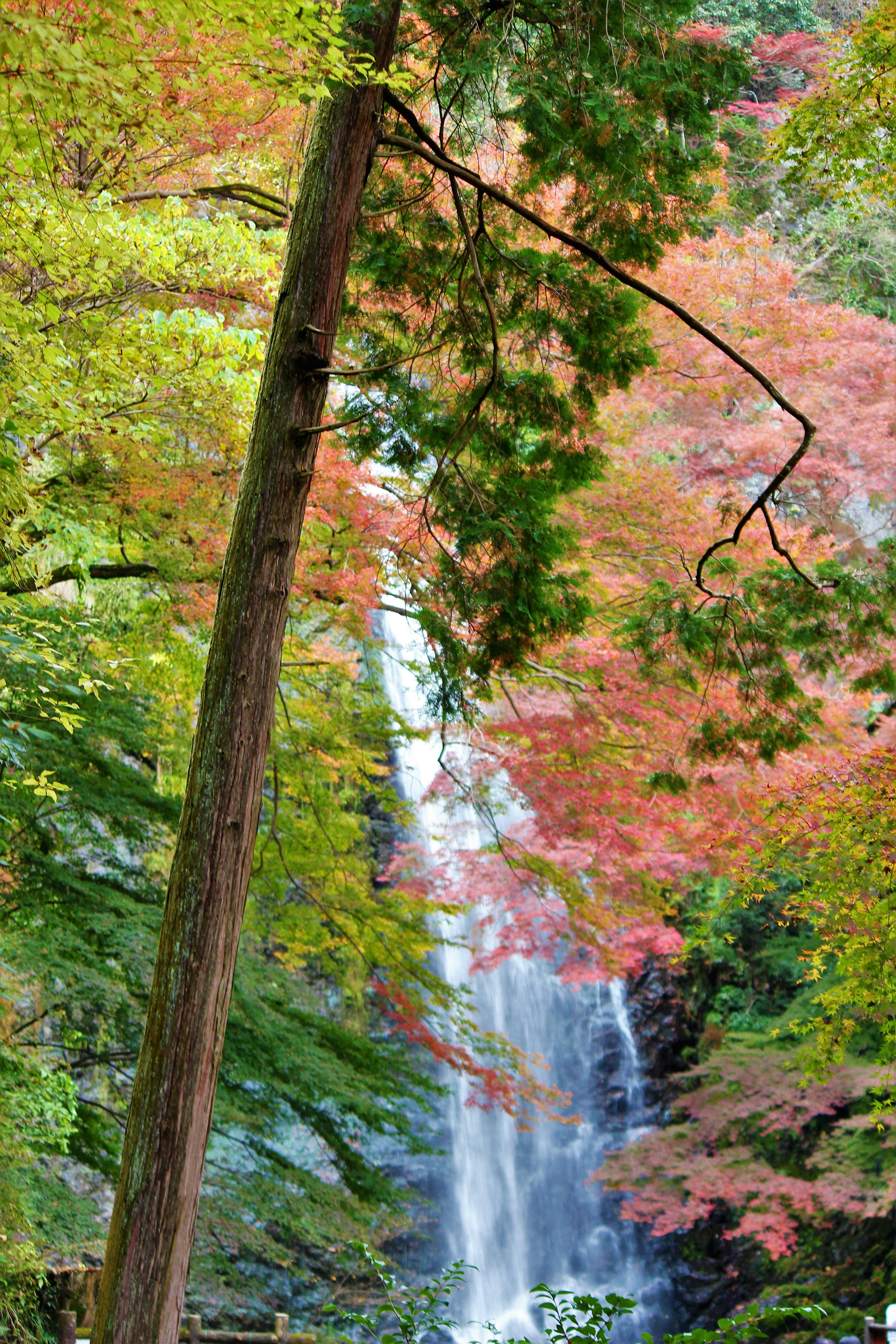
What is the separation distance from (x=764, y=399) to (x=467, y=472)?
8.38 m

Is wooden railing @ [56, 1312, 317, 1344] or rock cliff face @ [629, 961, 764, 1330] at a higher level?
rock cliff face @ [629, 961, 764, 1330]

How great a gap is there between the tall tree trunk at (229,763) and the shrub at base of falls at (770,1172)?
217 inches

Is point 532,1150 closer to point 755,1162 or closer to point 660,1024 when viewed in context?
point 660,1024

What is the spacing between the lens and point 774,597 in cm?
482

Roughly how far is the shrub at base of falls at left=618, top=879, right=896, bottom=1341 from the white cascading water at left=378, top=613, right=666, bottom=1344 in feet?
1.77

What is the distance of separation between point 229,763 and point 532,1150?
1038 cm

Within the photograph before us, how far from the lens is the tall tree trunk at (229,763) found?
301cm

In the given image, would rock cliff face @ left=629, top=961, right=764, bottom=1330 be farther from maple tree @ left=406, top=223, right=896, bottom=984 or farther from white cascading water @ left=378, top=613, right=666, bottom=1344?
maple tree @ left=406, top=223, right=896, bottom=984

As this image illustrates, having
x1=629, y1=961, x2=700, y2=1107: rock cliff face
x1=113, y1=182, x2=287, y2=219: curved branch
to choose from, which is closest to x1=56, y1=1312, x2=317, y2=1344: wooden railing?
x1=113, y1=182, x2=287, y2=219: curved branch

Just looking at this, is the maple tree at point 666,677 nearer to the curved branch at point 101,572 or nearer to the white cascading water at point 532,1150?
the white cascading water at point 532,1150

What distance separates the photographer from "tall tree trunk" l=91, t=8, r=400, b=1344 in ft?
9.87

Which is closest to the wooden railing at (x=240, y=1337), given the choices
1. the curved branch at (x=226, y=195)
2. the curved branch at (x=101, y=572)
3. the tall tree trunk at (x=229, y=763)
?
the tall tree trunk at (x=229, y=763)

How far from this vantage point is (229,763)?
3420 millimetres

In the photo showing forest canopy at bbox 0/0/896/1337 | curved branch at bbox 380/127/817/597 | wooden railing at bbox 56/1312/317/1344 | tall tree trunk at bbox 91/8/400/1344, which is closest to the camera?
tall tree trunk at bbox 91/8/400/1344
